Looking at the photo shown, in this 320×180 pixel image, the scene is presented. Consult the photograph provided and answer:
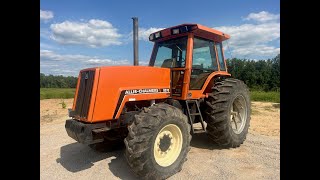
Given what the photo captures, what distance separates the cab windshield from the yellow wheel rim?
5.36 ft

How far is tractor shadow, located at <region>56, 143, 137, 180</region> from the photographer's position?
461 centimetres

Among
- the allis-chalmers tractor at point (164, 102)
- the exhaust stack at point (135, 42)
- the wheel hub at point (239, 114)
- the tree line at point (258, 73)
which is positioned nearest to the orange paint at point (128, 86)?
the allis-chalmers tractor at point (164, 102)

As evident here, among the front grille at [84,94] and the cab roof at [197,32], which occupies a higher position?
the cab roof at [197,32]

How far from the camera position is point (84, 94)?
4.47m

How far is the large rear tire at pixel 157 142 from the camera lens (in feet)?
12.7

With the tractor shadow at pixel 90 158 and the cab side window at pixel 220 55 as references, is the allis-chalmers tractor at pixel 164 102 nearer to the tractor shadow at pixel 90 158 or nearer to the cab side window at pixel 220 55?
the cab side window at pixel 220 55

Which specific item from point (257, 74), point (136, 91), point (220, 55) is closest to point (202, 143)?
point (220, 55)

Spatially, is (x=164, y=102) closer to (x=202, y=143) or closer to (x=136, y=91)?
(x=136, y=91)

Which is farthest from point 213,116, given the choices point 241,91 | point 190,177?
point 190,177

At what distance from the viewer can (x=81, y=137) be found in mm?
4137

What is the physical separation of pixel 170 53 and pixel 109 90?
6.86 feet

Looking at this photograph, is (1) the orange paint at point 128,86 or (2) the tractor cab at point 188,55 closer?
(1) the orange paint at point 128,86
